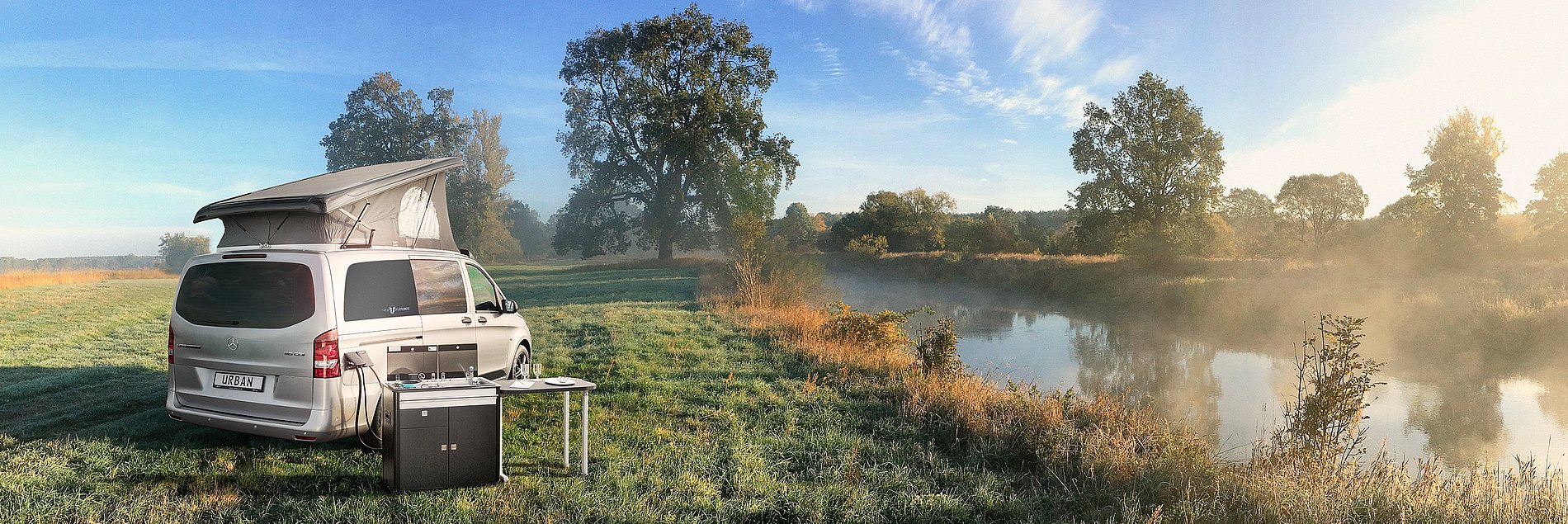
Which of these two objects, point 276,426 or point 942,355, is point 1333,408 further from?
point 276,426

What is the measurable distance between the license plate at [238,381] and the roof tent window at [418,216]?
1.72m

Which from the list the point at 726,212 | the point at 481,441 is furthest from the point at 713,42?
the point at 481,441

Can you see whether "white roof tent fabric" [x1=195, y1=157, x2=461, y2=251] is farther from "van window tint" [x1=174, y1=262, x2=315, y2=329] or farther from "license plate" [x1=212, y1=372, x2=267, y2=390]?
"license plate" [x1=212, y1=372, x2=267, y2=390]

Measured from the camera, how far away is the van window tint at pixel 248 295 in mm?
5027

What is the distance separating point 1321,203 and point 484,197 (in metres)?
56.0

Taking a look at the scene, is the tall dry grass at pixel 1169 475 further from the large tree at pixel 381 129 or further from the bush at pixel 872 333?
the large tree at pixel 381 129

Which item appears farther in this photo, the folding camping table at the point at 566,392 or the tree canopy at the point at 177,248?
the tree canopy at the point at 177,248

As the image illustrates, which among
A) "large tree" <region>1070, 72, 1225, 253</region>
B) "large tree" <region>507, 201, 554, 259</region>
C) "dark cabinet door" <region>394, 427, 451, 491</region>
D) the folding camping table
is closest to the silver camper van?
the folding camping table

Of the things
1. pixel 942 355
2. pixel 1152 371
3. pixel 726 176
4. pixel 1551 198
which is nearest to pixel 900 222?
pixel 726 176

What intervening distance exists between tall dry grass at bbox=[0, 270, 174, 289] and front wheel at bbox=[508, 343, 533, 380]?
82.0 ft

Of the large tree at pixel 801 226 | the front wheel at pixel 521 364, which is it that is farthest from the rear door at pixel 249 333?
the large tree at pixel 801 226

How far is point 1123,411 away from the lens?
746cm

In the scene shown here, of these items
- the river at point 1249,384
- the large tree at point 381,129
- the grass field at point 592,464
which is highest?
the large tree at point 381,129

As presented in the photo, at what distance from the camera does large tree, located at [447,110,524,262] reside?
42469 millimetres
